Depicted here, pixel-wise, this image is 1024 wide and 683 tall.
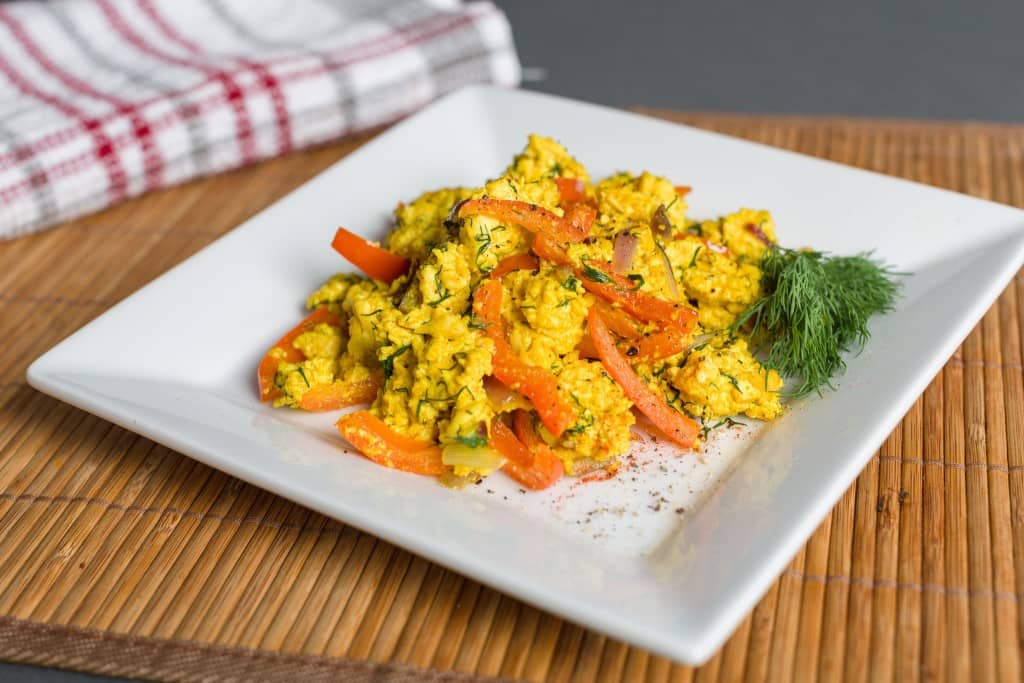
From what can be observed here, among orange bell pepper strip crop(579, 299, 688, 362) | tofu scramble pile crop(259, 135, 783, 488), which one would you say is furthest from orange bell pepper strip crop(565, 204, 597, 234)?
orange bell pepper strip crop(579, 299, 688, 362)

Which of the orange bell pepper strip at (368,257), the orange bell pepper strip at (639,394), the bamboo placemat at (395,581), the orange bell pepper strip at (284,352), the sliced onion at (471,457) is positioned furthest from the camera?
the orange bell pepper strip at (368,257)

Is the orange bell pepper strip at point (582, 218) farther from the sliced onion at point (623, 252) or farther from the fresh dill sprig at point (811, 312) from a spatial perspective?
the fresh dill sprig at point (811, 312)

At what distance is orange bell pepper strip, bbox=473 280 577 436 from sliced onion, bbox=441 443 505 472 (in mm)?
164

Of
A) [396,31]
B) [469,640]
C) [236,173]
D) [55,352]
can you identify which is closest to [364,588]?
[469,640]

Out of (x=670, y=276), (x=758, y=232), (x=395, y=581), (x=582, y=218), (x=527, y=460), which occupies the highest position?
(x=582, y=218)

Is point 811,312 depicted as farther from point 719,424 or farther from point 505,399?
point 505,399

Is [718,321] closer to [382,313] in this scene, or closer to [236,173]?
[382,313]

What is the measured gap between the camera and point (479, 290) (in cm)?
279

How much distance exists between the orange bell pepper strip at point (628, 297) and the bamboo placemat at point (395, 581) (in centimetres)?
63

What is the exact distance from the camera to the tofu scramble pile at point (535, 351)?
2.70 metres

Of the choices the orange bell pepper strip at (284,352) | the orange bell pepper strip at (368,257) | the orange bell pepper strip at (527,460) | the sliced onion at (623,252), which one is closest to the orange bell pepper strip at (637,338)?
the sliced onion at (623,252)

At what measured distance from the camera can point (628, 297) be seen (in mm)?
2807

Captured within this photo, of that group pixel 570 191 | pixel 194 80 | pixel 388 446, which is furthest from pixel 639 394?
pixel 194 80

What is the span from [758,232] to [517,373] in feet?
3.25
